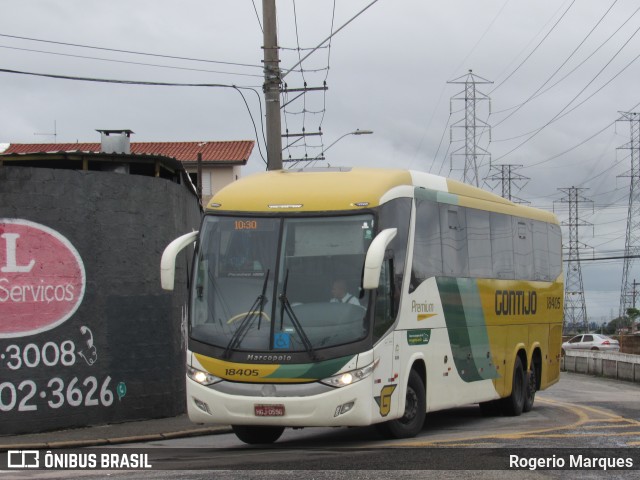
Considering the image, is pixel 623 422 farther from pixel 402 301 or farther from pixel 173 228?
pixel 173 228

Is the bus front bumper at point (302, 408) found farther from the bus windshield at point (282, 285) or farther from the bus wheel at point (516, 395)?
the bus wheel at point (516, 395)

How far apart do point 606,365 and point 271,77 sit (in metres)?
21.8

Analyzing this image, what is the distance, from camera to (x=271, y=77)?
2064 cm

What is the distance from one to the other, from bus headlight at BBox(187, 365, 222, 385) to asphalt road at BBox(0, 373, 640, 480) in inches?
34.9

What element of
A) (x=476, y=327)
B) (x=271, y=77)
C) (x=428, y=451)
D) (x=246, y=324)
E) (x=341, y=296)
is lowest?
(x=428, y=451)

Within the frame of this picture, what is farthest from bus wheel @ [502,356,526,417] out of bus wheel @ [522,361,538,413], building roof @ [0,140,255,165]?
building roof @ [0,140,255,165]

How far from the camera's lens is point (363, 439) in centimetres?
1409

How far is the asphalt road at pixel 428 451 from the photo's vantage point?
10.4m

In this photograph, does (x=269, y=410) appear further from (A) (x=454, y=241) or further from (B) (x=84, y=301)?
(B) (x=84, y=301)

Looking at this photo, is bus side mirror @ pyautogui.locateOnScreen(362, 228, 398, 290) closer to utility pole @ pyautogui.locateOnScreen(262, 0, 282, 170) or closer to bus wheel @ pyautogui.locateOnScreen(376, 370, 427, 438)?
bus wheel @ pyautogui.locateOnScreen(376, 370, 427, 438)

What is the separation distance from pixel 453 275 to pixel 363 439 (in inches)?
121

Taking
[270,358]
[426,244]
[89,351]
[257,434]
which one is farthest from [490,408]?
[270,358]

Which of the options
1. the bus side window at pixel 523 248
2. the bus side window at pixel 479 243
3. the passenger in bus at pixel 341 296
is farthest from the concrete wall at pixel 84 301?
the bus side window at pixel 523 248

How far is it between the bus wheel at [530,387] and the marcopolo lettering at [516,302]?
1.16m
